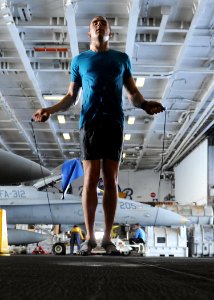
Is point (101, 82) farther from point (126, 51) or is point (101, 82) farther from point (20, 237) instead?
point (20, 237)

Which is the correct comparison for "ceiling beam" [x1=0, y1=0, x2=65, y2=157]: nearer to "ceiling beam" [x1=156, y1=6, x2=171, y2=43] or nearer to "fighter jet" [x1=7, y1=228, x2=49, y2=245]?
"ceiling beam" [x1=156, y1=6, x2=171, y2=43]

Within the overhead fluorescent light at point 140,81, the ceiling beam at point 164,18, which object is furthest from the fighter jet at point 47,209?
the ceiling beam at point 164,18

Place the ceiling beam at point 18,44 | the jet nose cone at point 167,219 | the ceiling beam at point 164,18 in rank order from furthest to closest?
the jet nose cone at point 167,219, the ceiling beam at point 164,18, the ceiling beam at point 18,44

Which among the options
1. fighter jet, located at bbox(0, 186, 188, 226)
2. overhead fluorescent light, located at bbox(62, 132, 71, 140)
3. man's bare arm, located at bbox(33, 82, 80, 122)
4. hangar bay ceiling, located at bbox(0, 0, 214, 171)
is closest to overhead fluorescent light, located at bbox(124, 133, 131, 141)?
hangar bay ceiling, located at bbox(0, 0, 214, 171)

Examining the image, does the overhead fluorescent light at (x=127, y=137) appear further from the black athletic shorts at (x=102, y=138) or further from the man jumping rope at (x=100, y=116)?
the black athletic shorts at (x=102, y=138)

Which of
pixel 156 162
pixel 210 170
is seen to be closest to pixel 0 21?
pixel 210 170

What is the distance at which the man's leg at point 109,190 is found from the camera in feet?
8.12

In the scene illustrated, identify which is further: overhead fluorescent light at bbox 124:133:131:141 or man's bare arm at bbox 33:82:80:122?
overhead fluorescent light at bbox 124:133:131:141

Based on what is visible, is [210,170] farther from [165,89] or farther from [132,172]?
[132,172]

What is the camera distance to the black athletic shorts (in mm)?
2412

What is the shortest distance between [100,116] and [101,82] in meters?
0.19

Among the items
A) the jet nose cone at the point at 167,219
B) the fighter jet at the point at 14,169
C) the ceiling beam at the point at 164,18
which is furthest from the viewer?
the jet nose cone at the point at 167,219

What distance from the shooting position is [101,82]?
246 cm

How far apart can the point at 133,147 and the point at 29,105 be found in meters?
7.64
